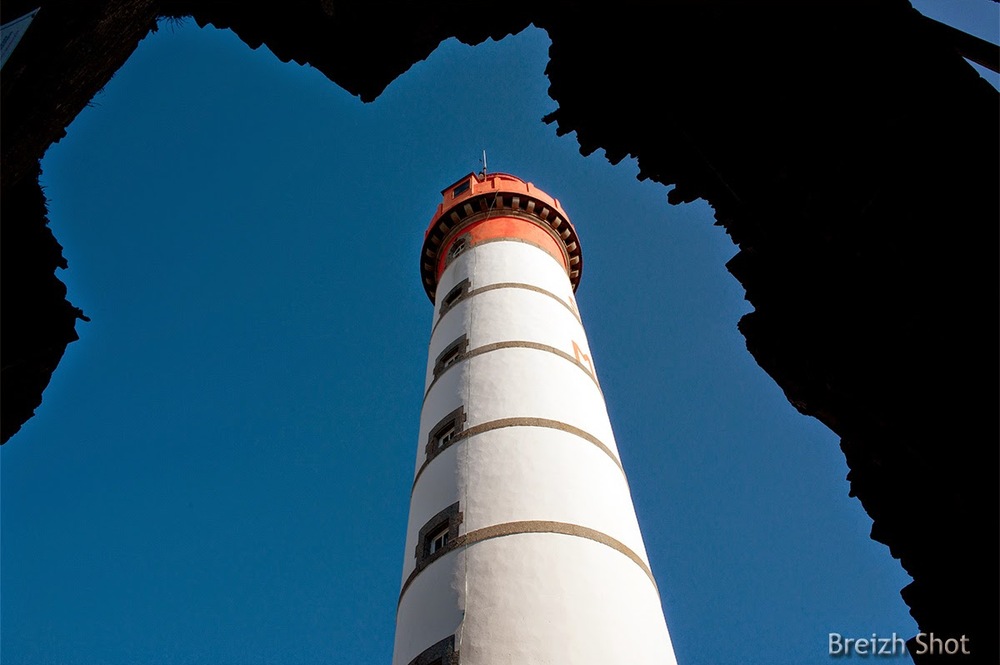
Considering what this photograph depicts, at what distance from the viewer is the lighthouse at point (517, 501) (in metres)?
8.25

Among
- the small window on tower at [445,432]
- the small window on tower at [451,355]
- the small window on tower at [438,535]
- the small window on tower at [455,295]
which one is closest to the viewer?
the small window on tower at [438,535]

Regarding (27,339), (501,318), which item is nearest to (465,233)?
(501,318)

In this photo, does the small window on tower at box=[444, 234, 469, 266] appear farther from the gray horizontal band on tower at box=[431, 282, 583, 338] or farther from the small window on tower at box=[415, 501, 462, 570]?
the small window on tower at box=[415, 501, 462, 570]

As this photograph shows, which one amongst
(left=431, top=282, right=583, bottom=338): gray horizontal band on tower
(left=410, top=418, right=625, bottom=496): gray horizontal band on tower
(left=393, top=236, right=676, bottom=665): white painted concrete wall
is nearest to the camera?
(left=393, top=236, right=676, bottom=665): white painted concrete wall

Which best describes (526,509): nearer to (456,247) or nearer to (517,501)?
(517,501)

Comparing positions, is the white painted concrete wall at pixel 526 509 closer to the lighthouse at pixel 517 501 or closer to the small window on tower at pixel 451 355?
the lighthouse at pixel 517 501

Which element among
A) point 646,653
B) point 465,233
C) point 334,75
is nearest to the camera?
point 334,75

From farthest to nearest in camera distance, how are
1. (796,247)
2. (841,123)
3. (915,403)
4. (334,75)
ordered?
1. (334,75)
2. (796,247)
3. (841,123)
4. (915,403)

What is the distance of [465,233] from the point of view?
58.7ft

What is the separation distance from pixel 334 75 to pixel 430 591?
22.5ft

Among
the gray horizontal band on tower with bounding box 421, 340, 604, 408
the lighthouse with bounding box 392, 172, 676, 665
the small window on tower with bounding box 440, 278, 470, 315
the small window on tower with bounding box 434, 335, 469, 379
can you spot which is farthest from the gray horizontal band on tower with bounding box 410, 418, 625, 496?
the small window on tower with bounding box 440, 278, 470, 315

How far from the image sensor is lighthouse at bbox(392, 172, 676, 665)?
8250 mm

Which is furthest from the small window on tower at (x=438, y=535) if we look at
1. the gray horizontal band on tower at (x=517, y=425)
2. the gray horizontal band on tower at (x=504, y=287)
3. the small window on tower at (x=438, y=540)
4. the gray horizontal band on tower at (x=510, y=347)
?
the gray horizontal band on tower at (x=504, y=287)

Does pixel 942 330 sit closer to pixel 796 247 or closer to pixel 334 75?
pixel 796 247
